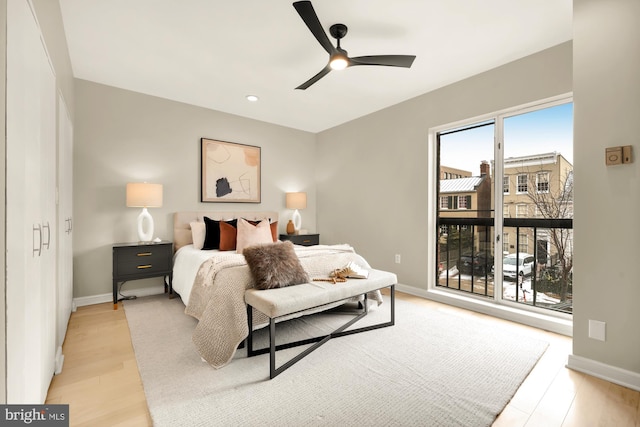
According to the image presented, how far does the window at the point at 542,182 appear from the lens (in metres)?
2.88

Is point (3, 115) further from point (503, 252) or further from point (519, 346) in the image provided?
point (503, 252)

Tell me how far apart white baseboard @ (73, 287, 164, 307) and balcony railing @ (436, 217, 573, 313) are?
3728 millimetres

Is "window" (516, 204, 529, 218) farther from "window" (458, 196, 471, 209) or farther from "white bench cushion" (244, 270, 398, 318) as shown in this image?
"white bench cushion" (244, 270, 398, 318)

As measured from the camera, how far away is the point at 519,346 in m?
2.36

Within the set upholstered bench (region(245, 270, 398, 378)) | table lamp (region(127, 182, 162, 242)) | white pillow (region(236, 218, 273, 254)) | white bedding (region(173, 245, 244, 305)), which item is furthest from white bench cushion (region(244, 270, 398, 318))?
table lamp (region(127, 182, 162, 242))

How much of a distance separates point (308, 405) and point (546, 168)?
303 centimetres

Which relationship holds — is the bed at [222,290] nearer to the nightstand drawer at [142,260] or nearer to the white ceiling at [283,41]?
the nightstand drawer at [142,260]

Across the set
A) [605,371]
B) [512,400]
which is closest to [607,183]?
[605,371]

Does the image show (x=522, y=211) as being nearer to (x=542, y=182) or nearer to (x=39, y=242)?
(x=542, y=182)

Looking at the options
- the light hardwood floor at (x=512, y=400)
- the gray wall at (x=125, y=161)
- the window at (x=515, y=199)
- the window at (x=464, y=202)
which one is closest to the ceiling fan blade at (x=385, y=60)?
the window at (x=515, y=199)

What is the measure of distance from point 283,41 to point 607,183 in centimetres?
268

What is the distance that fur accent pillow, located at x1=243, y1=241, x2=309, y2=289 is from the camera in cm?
231

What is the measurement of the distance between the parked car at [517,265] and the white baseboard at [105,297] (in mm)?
4214

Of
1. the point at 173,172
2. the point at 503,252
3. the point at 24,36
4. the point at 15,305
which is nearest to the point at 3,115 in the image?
the point at 24,36
